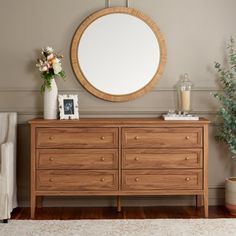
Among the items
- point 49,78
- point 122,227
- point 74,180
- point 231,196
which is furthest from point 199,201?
point 49,78

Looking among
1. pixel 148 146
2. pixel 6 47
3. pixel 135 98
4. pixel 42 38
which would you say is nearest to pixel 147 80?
pixel 135 98

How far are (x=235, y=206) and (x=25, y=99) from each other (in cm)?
219

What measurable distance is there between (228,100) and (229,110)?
12cm

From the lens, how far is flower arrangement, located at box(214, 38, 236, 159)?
4.51 metres

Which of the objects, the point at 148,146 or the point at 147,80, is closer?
the point at 148,146

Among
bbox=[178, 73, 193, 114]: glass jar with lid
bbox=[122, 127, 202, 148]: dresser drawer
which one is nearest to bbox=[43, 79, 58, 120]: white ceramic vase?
bbox=[122, 127, 202, 148]: dresser drawer

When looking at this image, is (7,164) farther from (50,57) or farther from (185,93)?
(185,93)

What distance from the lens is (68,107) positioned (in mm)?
4566

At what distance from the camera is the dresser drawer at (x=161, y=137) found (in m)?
4.37

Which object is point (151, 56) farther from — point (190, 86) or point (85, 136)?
point (85, 136)

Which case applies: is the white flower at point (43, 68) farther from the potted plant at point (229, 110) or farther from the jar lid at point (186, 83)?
the potted plant at point (229, 110)

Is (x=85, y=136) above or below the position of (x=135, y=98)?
below

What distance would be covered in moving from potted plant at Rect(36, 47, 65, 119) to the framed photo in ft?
0.20

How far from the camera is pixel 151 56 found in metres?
4.72
